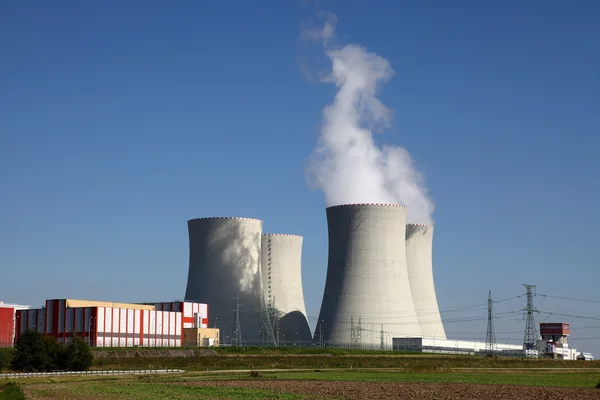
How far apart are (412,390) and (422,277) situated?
38.9m

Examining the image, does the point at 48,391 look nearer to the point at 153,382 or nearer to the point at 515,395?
the point at 153,382

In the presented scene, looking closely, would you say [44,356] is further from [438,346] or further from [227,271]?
[438,346]

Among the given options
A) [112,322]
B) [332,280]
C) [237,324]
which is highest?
[332,280]

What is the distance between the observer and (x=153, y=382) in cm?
3073

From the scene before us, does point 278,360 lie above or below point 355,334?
below

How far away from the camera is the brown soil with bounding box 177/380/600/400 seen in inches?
925

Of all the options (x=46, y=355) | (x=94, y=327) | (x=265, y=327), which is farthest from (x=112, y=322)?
(x=46, y=355)

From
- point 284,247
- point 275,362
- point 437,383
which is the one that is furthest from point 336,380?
point 284,247

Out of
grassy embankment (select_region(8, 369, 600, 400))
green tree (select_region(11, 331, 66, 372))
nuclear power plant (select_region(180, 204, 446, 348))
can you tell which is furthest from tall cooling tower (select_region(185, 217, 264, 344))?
grassy embankment (select_region(8, 369, 600, 400))

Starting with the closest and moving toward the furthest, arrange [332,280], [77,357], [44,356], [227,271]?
1. [44,356]
2. [77,357]
3. [332,280]
4. [227,271]

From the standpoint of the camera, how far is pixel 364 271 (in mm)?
53750

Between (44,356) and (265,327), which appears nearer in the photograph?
(44,356)

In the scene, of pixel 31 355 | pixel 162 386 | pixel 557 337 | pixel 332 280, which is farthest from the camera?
pixel 557 337

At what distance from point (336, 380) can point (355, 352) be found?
25.7 m
